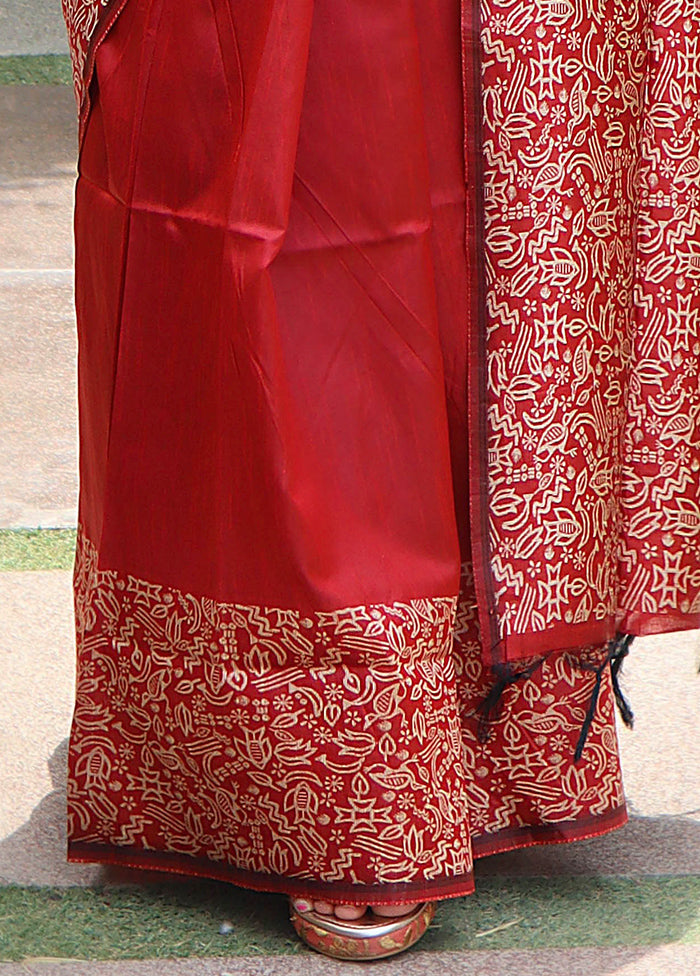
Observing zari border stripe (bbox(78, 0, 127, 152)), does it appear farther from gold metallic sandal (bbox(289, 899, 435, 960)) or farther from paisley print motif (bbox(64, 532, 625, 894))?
gold metallic sandal (bbox(289, 899, 435, 960))

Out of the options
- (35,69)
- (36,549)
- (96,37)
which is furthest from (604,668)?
(35,69)

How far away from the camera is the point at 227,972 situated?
163cm

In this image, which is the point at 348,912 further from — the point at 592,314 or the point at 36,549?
the point at 36,549

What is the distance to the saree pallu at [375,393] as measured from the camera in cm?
145

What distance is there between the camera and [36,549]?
9.22 ft

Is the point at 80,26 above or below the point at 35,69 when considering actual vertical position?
below

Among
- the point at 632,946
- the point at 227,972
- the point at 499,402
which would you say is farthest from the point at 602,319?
the point at 227,972

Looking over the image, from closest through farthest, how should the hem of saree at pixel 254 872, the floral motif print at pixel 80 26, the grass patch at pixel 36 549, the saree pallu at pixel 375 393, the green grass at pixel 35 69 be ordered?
the saree pallu at pixel 375 393, the floral motif print at pixel 80 26, the hem of saree at pixel 254 872, the grass patch at pixel 36 549, the green grass at pixel 35 69

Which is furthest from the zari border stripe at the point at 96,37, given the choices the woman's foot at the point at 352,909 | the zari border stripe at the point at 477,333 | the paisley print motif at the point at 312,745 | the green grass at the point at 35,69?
the green grass at the point at 35,69

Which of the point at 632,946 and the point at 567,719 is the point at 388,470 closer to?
the point at 567,719

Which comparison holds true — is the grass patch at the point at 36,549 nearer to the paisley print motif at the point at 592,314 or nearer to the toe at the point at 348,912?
the toe at the point at 348,912

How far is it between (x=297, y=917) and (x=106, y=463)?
546 millimetres

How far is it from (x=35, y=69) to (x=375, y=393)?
594 centimetres

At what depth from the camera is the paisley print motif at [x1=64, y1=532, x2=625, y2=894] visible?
1531 mm
